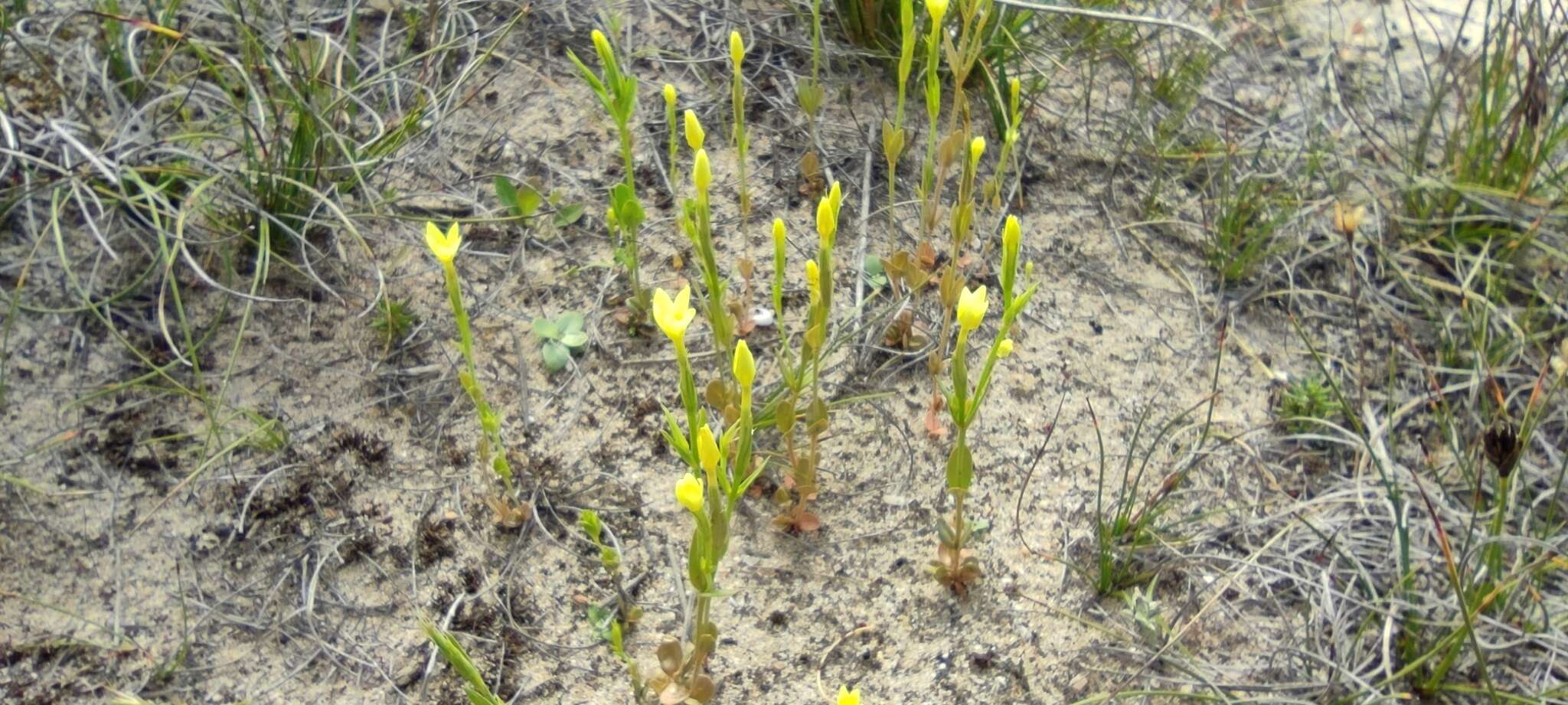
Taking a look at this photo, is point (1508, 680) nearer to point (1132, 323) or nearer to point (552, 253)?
point (1132, 323)

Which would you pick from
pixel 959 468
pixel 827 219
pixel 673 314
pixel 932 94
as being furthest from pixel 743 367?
pixel 932 94

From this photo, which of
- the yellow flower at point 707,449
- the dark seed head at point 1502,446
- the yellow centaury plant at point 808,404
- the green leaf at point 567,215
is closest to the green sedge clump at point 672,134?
the green leaf at point 567,215

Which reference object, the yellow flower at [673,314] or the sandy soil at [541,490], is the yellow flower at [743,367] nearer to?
the yellow flower at [673,314]

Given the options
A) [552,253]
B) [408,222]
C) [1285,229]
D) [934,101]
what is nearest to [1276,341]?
[1285,229]

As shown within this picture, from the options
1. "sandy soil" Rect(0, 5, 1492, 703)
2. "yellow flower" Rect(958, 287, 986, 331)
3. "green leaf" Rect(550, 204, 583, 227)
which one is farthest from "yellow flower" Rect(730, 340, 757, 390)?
"green leaf" Rect(550, 204, 583, 227)

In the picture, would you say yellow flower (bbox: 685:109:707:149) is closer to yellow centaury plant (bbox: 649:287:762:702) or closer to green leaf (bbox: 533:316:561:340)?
yellow centaury plant (bbox: 649:287:762:702)

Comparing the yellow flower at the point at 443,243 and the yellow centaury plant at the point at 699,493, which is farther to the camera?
the yellow flower at the point at 443,243
